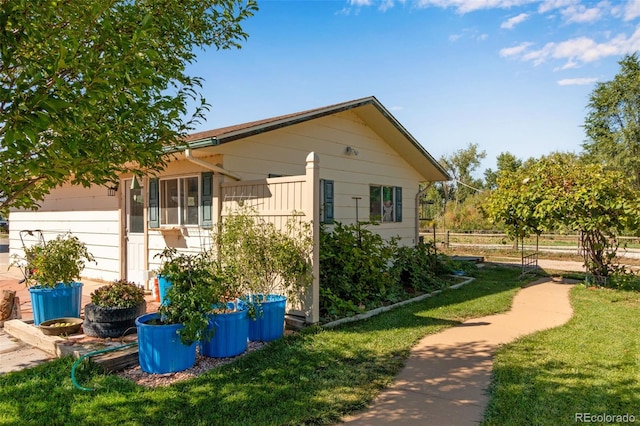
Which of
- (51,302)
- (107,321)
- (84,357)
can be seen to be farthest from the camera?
(51,302)

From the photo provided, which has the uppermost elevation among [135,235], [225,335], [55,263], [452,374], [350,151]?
[350,151]

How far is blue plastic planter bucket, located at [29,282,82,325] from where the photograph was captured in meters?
5.32

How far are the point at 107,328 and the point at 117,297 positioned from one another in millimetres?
376

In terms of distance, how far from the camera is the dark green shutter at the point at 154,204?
7.54 meters

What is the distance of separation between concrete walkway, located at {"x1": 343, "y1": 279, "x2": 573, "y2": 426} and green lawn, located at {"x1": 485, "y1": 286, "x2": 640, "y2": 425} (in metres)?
0.17

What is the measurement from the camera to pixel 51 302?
17.5 ft

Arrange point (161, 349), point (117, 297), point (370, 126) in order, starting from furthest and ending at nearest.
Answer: point (370, 126), point (117, 297), point (161, 349)

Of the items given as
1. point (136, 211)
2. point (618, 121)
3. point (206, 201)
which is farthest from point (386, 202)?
point (618, 121)

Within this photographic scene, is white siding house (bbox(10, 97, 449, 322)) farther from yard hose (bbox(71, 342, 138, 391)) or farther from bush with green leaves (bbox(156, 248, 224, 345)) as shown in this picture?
yard hose (bbox(71, 342, 138, 391))

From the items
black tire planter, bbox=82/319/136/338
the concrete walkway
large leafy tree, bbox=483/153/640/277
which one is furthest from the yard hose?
large leafy tree, bbox=483/153/640/277

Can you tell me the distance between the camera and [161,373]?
3891mm

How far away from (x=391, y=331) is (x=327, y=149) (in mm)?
4420

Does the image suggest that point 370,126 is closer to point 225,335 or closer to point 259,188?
point 259,188

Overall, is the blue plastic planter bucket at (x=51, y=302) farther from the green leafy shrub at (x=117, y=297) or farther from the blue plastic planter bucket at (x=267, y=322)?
the blue plastic planter bucket at (x=267, y=322)
